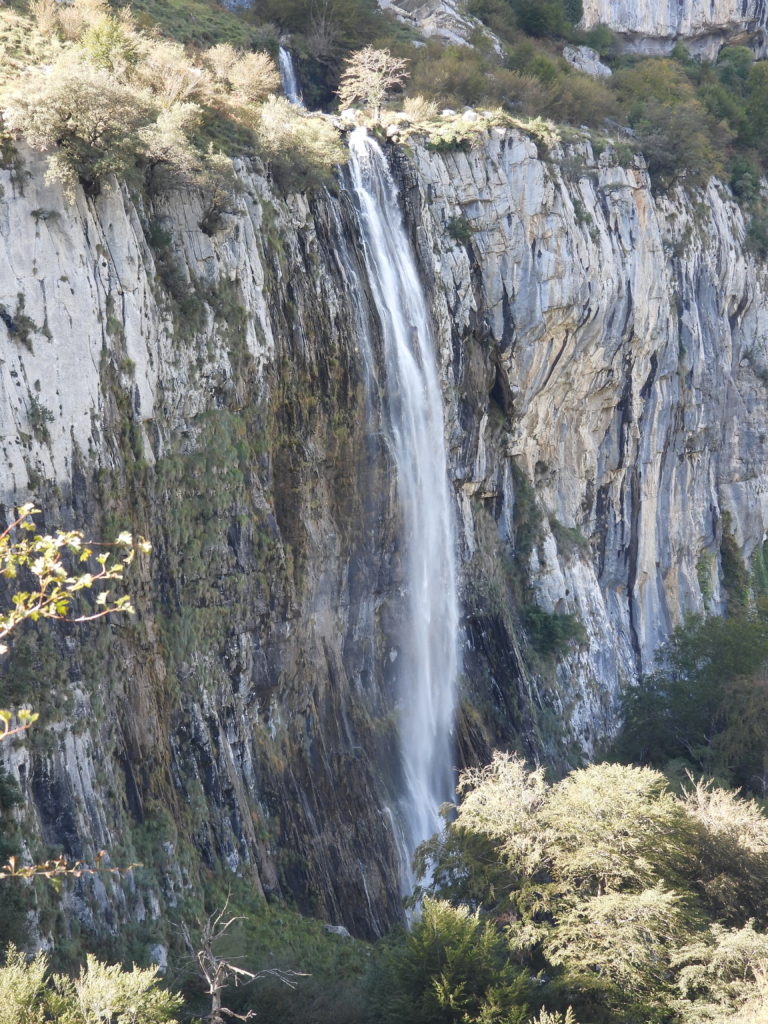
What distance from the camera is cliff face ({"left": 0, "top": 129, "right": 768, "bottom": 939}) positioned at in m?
15.6

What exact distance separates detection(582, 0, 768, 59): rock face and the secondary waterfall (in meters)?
29.6

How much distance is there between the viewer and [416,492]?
976 inches

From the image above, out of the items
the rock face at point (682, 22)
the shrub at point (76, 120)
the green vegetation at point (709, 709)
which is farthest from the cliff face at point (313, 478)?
the rock face at point (682, 22)

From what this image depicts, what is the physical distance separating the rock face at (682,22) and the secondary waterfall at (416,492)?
97.2ft

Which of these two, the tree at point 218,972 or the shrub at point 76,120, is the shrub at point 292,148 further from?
the tree at point 218,972

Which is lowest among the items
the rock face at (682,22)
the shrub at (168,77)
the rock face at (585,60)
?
the shrub at (168,77)

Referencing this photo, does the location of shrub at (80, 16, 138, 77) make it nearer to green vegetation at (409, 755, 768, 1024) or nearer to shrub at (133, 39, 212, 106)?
shrub at (133, 39, 212, 106)

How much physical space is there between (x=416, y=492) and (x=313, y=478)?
4.09m

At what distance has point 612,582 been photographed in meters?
34.4

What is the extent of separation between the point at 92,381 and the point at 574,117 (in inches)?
1050

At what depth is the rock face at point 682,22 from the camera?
4934 cm

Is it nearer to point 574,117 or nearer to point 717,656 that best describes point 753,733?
point 717,656

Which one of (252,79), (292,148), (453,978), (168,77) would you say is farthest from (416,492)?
(453,978)

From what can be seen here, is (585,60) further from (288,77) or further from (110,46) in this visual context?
(110,46)
